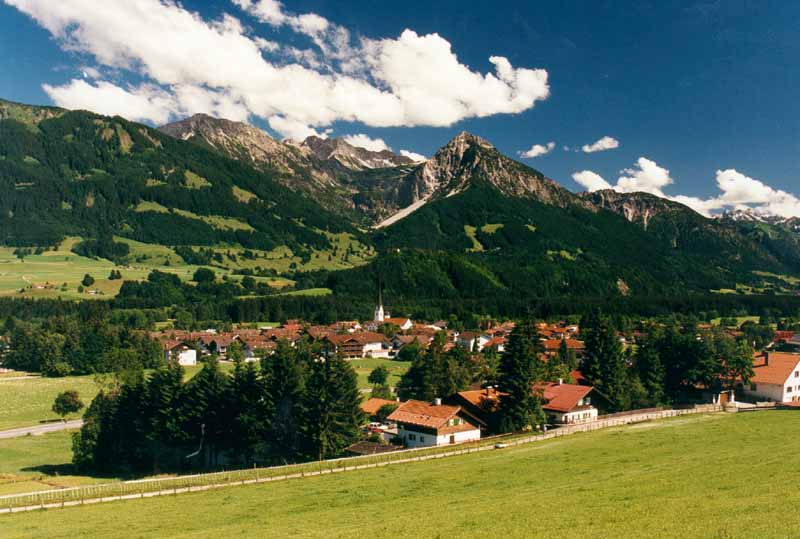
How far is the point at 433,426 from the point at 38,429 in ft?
164

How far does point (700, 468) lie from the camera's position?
1288 inches

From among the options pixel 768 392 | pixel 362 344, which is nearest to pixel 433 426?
pixel 768 392

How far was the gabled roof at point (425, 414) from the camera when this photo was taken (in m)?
54.5

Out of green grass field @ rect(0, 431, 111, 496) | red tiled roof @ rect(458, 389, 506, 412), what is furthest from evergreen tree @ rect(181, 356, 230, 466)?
red tiled roof @ rect(458, 389, 506, 412)

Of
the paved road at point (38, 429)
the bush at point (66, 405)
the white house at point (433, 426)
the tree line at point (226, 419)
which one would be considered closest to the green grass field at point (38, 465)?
the paved road at point (38, 429)

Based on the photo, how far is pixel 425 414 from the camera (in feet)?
186

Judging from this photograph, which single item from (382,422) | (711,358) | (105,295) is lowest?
(382,422)

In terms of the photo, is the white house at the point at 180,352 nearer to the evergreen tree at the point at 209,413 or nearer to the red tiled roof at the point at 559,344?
the evergreen tree at the point at 209,413

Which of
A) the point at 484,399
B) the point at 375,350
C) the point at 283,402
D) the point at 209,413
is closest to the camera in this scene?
the point at 283,402

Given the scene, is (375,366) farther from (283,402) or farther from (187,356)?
(283,402)

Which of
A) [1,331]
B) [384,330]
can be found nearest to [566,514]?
[384,330]

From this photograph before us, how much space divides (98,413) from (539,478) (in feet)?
144

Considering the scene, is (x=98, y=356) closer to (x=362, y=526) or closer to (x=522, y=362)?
(x=522, y=362)

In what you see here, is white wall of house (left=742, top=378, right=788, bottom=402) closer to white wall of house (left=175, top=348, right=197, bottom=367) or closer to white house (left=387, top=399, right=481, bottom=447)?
white house (left=387, top=399, right=481, bottom=447)
